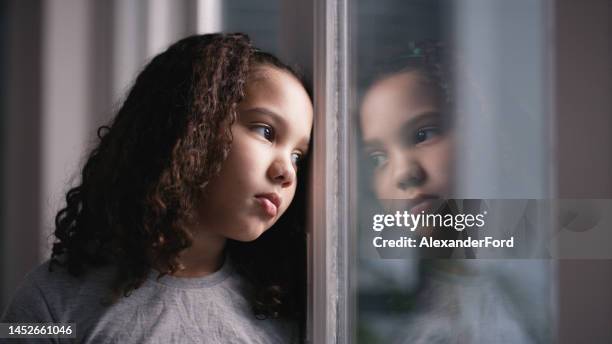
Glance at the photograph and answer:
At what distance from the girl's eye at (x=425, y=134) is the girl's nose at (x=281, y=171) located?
0.17 meters

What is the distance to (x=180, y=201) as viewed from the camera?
677mm

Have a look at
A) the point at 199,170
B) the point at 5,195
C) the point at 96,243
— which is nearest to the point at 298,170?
the point at 199,170

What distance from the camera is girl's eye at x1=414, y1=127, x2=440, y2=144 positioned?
29.5 inches

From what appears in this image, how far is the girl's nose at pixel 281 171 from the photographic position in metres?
0.70

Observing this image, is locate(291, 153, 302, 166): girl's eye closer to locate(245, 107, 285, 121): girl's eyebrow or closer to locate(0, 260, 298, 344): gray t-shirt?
locate(245, 107, 285, 121): girl's eyebrow

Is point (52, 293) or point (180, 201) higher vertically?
point (180, 201)

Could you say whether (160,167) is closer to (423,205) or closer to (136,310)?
(136,310)

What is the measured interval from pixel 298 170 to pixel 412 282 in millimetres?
210

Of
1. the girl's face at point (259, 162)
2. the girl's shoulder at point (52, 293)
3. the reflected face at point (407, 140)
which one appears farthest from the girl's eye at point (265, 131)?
the girl's shoulder at point (52, 293)

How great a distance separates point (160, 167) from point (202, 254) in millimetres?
131

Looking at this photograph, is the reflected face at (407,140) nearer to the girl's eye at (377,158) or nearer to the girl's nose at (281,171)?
the girl's eye at (377,158)

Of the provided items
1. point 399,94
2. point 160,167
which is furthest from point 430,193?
point 160,167

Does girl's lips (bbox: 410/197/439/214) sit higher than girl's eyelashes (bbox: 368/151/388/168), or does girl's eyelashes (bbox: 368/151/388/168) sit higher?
girl's eyelashes (bbox: 368/151/388/168)

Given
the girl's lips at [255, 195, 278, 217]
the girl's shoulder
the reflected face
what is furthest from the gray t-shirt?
the reflected face
